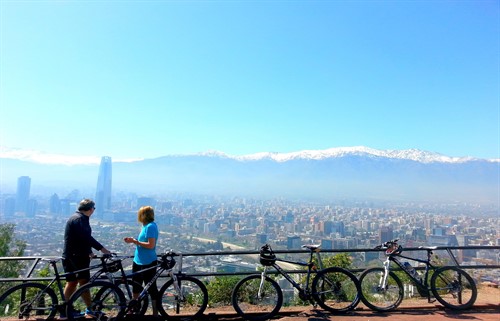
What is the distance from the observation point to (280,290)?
586 cm

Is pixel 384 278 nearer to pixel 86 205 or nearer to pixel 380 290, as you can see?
pixel 380 290

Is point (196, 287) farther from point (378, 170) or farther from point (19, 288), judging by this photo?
point (378, 170)

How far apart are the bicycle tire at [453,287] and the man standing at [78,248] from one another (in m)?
6.22

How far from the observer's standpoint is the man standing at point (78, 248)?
5320mm

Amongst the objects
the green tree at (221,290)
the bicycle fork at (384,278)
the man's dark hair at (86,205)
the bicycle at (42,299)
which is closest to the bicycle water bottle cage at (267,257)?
the bicycle fork at (384,278)

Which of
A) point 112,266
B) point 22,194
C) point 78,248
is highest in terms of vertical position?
point 78,248

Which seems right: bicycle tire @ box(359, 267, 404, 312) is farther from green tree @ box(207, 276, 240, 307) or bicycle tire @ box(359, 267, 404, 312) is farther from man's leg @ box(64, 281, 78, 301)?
man's leg @ box(64, 281, 78, 301)

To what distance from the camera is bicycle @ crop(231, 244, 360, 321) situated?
19.2ft

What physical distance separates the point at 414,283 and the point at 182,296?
461 centimetres

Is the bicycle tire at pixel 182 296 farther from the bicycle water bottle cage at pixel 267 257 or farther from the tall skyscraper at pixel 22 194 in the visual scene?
the tall skyscraper at pixel 22 194

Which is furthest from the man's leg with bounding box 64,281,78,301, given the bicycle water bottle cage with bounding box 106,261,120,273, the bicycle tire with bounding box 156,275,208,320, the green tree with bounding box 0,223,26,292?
the green tree with bounding box 0,223,26,292

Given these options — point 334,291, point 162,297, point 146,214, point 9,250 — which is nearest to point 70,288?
point 162,297

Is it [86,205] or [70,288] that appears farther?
[86,205]

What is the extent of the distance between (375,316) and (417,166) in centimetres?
20497
